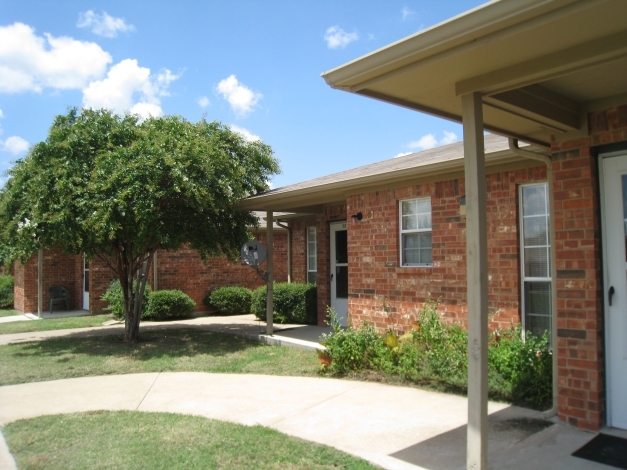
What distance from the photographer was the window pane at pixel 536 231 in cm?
668

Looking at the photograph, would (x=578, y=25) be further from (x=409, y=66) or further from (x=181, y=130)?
(x=181, y=130)

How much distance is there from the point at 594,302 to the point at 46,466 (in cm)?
473

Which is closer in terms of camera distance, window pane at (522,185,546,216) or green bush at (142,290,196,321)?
window pane at (522,185,546,216)

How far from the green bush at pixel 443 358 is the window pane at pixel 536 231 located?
3.70 feet

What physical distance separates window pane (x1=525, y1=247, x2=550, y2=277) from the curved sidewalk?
75.0 inches

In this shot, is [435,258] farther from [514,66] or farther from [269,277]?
[514,66]

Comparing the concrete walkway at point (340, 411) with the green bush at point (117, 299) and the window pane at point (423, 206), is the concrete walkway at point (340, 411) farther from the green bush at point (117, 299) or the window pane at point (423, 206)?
the green bush at point (117, 299)

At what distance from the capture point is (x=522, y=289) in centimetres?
683

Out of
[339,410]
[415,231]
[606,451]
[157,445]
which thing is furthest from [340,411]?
[415,231]

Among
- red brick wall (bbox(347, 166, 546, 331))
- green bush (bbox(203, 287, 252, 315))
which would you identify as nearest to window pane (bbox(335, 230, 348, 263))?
red brick wall (bbox(347, 166, 546, 331))

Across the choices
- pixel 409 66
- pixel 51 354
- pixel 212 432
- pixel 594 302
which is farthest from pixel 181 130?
pixel 594 302

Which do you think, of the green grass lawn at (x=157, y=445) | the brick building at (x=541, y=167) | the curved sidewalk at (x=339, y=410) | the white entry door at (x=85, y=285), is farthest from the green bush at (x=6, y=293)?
the brick building at (x=541, y=167)

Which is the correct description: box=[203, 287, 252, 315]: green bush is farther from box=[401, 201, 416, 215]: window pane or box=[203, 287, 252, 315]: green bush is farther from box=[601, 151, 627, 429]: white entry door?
box=[601, 151, 627, 429]: white entry door

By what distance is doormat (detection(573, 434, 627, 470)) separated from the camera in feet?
12.8
